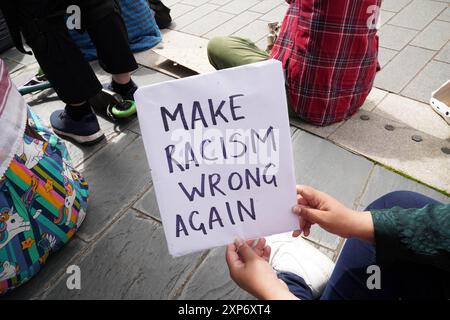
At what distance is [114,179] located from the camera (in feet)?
6.25

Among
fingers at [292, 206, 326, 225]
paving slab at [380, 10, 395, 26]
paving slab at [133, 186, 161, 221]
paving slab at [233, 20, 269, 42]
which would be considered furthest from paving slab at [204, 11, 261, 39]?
fingers at [292, 206, 326, 225]

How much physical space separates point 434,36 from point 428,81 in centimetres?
77

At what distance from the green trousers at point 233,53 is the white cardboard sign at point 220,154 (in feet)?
4.87

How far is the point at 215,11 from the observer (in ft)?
12.2

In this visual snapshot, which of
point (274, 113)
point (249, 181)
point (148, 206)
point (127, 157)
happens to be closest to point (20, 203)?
point (148, 206)

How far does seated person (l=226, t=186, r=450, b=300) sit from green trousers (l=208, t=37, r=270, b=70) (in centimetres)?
148

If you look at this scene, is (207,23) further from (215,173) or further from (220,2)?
(215,173)

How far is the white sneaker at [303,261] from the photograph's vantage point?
1355 mm

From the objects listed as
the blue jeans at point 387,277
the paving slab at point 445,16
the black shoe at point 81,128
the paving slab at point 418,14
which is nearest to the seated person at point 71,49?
the black shoe at point 81,128

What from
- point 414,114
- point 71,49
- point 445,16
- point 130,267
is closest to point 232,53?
point 71,49

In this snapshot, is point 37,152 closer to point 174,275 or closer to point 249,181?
point 174,275

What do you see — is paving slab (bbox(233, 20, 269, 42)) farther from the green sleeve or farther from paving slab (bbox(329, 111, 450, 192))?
the green sleeve

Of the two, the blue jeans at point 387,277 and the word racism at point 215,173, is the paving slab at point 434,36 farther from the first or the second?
the word racism at point 215,173

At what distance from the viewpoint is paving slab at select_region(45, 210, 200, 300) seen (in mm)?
1418
